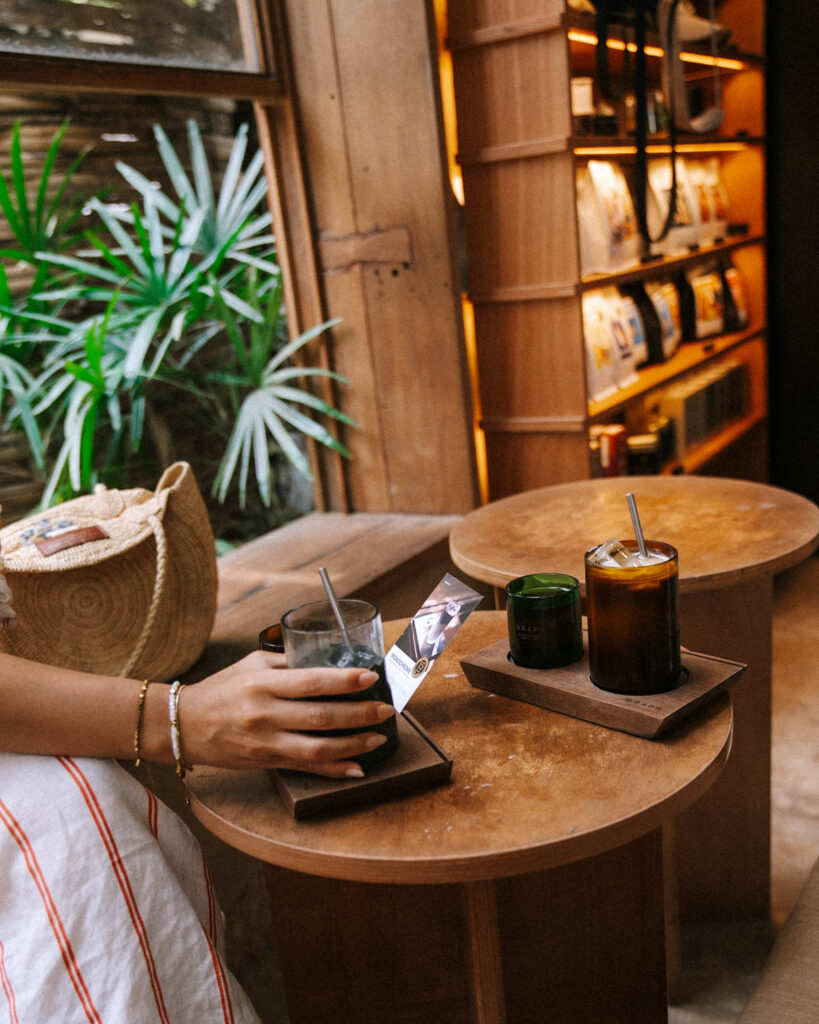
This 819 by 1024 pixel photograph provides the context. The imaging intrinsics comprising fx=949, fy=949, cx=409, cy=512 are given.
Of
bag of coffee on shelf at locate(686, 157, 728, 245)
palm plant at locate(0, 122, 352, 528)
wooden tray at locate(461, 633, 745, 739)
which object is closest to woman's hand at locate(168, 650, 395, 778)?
wooden tray at locate(461, 633, 745, 739)

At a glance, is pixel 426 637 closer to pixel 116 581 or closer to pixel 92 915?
pixel 92 915

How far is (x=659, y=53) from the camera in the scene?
3164mm

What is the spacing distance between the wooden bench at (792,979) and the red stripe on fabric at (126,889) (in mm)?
571

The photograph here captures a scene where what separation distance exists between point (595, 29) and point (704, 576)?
5.80ft

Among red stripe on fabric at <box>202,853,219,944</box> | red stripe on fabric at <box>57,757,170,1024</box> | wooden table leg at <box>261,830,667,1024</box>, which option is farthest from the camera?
wooden table leg at <box>261,830,667,1024</box>

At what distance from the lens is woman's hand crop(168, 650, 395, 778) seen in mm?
877

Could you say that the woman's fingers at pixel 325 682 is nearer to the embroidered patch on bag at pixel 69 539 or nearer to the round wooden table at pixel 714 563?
the round wooden table at pixel 714 563

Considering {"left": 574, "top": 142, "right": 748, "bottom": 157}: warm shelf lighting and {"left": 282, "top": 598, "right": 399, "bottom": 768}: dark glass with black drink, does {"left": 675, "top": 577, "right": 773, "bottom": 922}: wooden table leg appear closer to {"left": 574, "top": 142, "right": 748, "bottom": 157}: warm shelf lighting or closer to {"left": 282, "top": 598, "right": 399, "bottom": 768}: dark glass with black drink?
{"left": 282, "top": 598, "right": 399, "bottom": 768}: dark glass with black drink

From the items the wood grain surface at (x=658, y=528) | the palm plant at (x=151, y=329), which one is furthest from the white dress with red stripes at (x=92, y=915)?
the palm plant at (x=151, y=329)

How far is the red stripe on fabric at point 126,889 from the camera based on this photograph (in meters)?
0.93

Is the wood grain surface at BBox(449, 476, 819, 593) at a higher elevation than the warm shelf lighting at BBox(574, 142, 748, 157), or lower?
lower

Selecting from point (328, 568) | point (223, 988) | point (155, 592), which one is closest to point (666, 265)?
point (328, 568)

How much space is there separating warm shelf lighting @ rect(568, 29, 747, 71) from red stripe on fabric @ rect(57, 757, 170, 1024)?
2.18 metres

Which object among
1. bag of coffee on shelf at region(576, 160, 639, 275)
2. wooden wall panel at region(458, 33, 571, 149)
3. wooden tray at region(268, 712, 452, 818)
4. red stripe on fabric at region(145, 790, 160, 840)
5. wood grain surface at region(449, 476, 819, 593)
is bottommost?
red stripe on fabric at region(145, 790, 160, 840)
